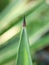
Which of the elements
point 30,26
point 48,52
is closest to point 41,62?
point 48,52

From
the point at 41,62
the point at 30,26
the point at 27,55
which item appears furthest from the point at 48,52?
the point at 27,55

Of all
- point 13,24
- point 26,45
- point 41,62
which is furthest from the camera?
point 41,62

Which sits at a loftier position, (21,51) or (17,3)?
(17,3)

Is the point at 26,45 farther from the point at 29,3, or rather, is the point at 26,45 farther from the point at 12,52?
the point at 29,3

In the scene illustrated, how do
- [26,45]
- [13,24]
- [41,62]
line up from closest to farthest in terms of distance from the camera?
[26,45] → [13,24] → [41,62]

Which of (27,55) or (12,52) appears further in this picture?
(12,52)

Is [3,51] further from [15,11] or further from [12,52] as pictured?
[15,11]

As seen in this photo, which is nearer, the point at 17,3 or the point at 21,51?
the point at 21,51

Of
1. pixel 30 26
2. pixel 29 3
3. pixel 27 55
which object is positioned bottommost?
pixel 27 55

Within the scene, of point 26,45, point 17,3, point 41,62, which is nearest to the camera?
point 26,45
